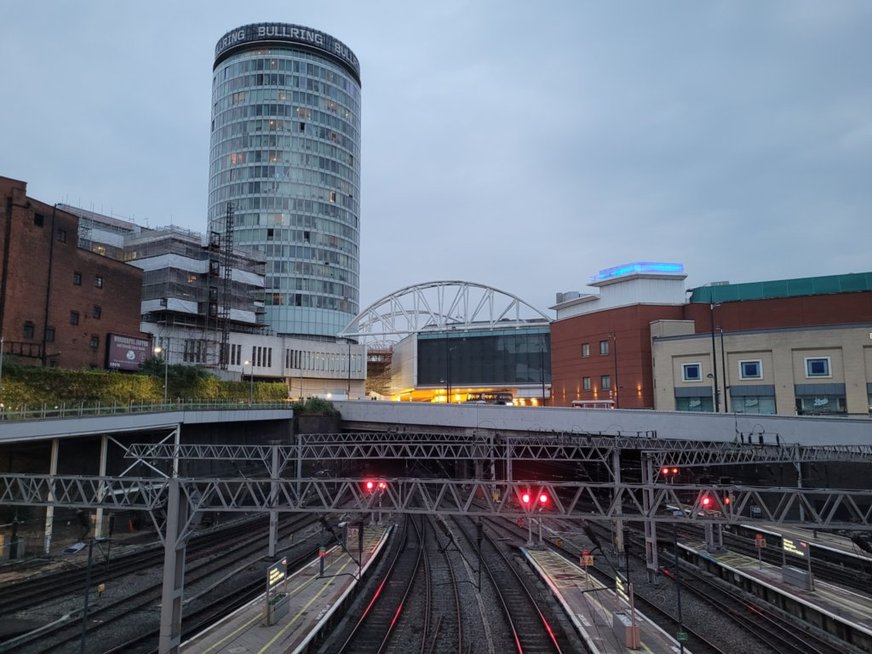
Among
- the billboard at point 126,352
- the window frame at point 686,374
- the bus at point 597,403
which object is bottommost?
the bus at point 597,403

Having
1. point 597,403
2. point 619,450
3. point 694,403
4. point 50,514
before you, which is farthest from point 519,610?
point 597,403

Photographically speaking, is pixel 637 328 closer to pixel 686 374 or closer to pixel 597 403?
pixel 686 374

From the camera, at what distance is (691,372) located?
6184cm

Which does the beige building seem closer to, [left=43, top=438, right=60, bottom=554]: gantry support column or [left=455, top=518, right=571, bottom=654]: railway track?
[left=455, top=518, right=571, bottom=654]: railway track

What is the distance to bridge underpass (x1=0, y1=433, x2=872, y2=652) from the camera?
2038 centimetres

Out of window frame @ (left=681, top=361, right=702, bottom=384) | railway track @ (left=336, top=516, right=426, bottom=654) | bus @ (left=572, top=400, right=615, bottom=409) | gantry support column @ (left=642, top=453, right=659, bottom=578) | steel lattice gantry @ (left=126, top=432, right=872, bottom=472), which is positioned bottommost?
railway track @ (left=336, top=516, right=426, bottom=654)

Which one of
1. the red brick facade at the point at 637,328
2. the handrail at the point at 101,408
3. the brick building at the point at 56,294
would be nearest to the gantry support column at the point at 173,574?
the handrail at the point at 101,408

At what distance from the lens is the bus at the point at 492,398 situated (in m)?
86.4

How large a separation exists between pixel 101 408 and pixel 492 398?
62.1m

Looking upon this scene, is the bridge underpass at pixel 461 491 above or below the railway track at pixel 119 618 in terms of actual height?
above

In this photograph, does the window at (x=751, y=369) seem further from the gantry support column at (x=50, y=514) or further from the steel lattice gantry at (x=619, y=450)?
the gantry support column at (x=50, y=514)

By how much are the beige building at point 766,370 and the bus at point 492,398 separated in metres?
23.4

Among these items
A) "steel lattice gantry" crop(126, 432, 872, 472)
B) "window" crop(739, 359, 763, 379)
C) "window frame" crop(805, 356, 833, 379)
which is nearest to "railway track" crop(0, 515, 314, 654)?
"steel lattice gantry" crop(126, 432, 872, 472)

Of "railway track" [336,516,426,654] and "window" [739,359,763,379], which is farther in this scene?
"window" [739,359,763,379]
